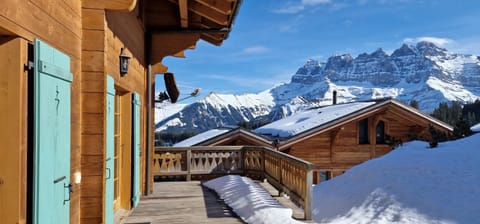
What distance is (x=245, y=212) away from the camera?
6.03 metres

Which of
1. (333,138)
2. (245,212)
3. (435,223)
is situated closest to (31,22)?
(245,212)

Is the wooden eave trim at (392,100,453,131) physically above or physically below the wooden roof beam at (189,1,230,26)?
below

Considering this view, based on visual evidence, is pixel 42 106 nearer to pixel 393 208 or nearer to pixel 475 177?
pixel 393 208

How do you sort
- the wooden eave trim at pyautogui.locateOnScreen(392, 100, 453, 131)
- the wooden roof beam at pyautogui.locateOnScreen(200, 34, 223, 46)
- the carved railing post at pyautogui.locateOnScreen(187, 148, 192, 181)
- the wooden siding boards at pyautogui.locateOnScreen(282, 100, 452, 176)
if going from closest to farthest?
the wooden roof beam at pyautogui.locateOnScreen(200, 34, 223, 46), the carved railing post at pyautogui.locateOnScreen(187, 148, 192, 181), the wooden eave trim at pyautogui.locateOnScreen(392, 100, 453, 131), the wooden siding boards at pyautogui.locateOnScreen(282, 100, 452, 176)

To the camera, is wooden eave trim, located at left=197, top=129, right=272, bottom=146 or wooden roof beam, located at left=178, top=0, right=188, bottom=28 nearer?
wooden roof beam, located at left=178, top=0, right=188, bottom=28

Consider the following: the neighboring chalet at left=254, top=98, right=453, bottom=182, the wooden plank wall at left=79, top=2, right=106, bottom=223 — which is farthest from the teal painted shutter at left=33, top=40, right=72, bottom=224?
the neighboring chalet at left=254, top=98, right=453, bottom=182

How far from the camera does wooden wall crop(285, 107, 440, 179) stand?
1678 centimetres

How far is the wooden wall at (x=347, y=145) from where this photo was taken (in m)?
16.8

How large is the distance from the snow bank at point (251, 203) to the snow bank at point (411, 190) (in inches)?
44.6

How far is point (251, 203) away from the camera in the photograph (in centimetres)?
627

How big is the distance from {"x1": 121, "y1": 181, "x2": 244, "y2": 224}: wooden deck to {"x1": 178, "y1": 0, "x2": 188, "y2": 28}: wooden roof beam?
9.61 feet

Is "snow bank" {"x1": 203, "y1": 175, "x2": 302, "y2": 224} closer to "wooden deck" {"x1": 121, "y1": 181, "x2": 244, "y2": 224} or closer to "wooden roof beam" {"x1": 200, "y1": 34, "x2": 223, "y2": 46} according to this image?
"wooden deck" {"x1": 121, "y1": 181, "x2": 244, "y2": 224}

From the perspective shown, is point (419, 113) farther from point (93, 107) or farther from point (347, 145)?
point (93, 107)

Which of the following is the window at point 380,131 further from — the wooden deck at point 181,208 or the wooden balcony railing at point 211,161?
the wooden deck at point 181,208
